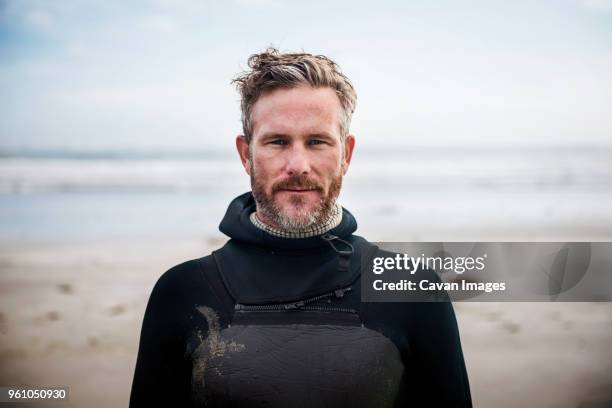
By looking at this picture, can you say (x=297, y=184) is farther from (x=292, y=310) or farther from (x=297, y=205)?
(x=292, y=310)

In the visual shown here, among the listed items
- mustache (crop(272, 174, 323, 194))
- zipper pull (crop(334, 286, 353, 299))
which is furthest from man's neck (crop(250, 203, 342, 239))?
zipper pull (crop(334, 286, 353, 299))

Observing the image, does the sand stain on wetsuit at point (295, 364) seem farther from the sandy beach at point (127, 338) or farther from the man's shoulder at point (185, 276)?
the sandy beach at point (127, 338)

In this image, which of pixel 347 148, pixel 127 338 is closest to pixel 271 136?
pixel 347 148

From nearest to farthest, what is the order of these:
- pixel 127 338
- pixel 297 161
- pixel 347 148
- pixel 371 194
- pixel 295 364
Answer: pixel 295 364, pixel 297 161, pixel 347 148, pixel 127 338, pixel 371 194

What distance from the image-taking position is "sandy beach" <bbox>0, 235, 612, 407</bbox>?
4.40 metres

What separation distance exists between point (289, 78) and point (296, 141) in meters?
0.25

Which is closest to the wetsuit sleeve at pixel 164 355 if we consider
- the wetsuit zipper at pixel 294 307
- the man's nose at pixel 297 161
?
the wetsuit zipper at pixel 294 307

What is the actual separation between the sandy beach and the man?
7.25 ft

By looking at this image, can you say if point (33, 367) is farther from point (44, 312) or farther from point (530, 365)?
point (530, 365)

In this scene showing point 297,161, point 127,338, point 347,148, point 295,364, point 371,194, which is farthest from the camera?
point 371,194

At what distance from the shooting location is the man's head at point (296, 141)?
2.34 m

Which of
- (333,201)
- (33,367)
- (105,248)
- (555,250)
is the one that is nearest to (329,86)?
(333,201)

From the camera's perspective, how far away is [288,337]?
224cm

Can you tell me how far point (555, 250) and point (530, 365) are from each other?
1430 mm
